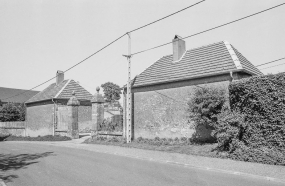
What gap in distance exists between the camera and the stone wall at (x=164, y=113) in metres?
15.7

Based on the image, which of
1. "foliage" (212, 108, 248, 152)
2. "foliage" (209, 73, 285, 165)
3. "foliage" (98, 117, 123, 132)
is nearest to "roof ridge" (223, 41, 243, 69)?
"foliage" (209, 73, 285, 165)

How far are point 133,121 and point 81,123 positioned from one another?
10.2 meters

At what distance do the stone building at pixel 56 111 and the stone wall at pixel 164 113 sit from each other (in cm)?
847

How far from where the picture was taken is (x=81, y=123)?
26734mm

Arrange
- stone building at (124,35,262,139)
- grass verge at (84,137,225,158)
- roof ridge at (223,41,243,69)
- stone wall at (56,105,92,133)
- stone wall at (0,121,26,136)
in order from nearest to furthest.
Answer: grass verge at (84,137,225,158) → roof ridge at (223,41,243,69) → stone building at (124,35,262,139) → stone wall at (56,105,92,133) → stone wall at (0,121,26,136)

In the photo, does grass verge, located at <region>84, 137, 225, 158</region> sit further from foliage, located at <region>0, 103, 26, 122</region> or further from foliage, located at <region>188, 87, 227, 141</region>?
foliage, located at <region>0, 103, 26, 122</region>

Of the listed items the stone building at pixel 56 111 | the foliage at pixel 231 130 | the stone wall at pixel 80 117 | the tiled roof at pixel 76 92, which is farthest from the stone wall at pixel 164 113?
the tiled roof at pixel 76 92

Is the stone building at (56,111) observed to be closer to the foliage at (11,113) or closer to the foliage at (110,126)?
the foliage at (110,126)

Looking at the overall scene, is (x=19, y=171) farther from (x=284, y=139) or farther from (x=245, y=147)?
(x=284, y=139)

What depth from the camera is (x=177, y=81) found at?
1659cm

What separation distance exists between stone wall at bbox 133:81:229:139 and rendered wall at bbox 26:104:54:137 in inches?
456

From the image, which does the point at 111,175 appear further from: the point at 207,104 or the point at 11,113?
the point at 11,113

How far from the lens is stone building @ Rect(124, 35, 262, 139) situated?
14.9 m

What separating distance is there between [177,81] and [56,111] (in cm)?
1445
